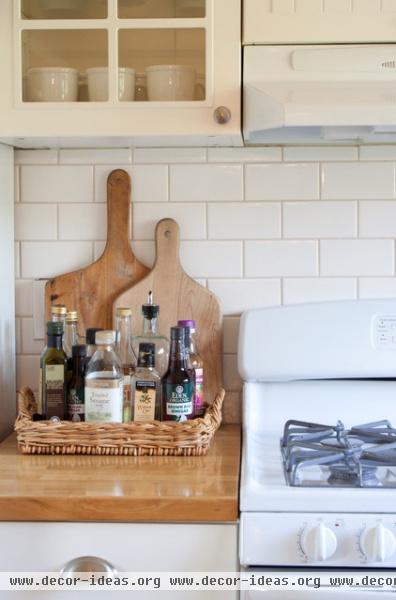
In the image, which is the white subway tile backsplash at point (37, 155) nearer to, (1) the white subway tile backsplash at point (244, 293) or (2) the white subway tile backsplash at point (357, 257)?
(1) the white subway tile backsplash at point (244, 293)

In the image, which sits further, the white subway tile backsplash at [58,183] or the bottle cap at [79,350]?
the white subway tile backsplash at [58,183]

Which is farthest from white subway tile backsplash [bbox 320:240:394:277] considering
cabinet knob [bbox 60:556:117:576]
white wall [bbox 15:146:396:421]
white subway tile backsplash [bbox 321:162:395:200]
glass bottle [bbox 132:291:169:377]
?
cabinet knob [bbox 60:556:117:576]

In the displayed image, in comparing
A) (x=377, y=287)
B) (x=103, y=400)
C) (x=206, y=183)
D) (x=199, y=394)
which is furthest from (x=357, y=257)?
(x=103, y=400)

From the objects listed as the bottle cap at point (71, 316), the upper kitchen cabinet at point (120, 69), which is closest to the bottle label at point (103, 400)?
the bottle cap at point (71, 316)

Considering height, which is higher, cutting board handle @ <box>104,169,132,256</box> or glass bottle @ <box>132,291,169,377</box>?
cutting board handle @ <box>104,169,132,256</box>

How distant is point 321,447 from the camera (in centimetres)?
167

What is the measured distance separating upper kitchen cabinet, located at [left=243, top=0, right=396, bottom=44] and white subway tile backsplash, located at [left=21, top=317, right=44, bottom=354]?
2.89 feet

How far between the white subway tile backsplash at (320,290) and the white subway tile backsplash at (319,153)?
29 centimetres

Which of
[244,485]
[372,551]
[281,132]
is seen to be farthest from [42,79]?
[372,551]

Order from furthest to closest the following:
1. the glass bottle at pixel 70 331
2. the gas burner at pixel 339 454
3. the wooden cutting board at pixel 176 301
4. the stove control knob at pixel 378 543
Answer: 1. the wooden cutting board at pixel 176 301
2. the glass bottle at pixel 70 331
3. the gas burner at pixel 339 454
4. the stove control knob at pixel 378 543

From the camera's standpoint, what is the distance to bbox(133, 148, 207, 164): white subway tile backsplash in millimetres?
Answer: 2070

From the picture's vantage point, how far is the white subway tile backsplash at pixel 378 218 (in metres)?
2.05

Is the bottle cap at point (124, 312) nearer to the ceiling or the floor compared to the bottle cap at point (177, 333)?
nearer to the ceiling

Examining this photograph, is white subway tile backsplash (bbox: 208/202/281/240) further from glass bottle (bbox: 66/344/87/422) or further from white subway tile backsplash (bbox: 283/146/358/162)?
glass bottle (bbox: 66/344/87/422)
